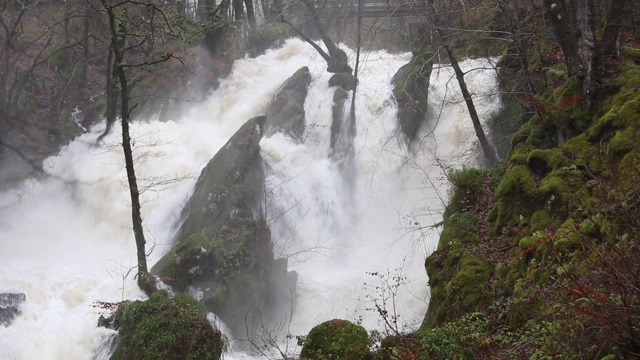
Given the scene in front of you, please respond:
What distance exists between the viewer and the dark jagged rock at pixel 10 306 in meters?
9.93

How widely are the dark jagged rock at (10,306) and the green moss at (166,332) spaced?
94.0 inches

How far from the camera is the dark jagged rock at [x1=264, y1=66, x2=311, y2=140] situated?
17891 mm

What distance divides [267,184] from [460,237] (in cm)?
813

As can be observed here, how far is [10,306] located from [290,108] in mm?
10705

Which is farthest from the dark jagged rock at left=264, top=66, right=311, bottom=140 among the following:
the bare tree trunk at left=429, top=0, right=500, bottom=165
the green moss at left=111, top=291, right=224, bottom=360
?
the green moss at left=111, top=291, right=224, bottom=360

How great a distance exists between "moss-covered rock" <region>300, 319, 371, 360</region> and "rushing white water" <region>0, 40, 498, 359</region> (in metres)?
4.35

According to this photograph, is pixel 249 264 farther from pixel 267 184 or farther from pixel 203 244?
pixel 267 184

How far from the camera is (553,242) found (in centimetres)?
606

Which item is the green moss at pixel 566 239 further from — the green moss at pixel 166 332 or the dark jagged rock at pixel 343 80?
the dark jagged rock at pixel 343 80

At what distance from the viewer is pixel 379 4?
28875mm

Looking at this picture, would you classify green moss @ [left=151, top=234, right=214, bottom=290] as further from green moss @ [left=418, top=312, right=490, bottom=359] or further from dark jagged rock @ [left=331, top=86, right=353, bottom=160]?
green moss @ [left=418, top=312, right=490, bottom=359]

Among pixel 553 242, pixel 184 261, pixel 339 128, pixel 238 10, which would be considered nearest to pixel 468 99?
pixel 339 128

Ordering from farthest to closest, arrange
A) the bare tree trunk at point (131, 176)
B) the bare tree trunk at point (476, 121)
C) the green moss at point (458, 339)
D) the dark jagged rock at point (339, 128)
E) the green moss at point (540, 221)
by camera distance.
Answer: the dark jagged rock at point (339, 128), the bare tree trunk at point (476, 121), the bare tree trunk at point (131, 176), the green moss at point (540, 221), the green moss at point (458, 339)

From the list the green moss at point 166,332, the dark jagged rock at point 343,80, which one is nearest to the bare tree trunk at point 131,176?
the green moss at point 166,332
